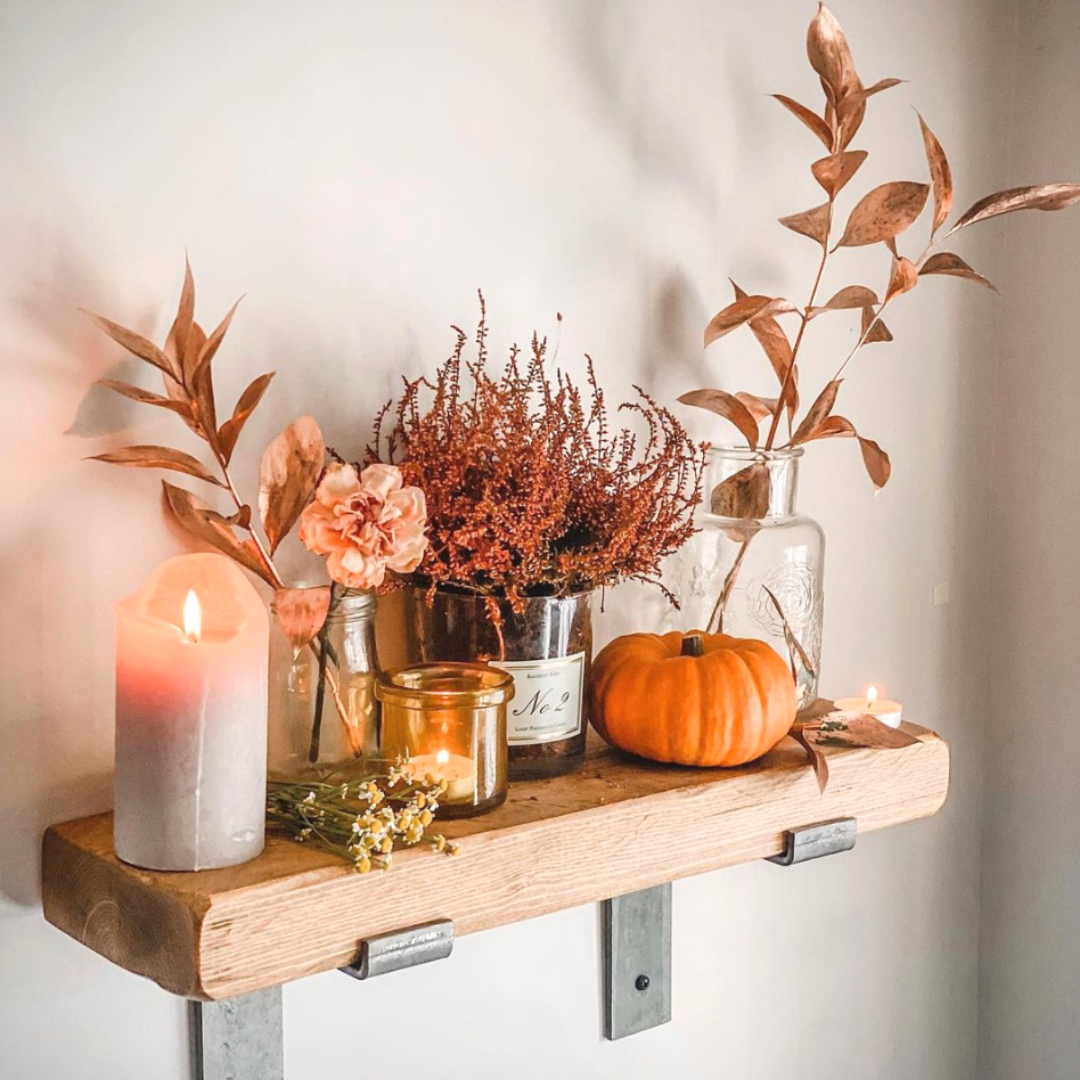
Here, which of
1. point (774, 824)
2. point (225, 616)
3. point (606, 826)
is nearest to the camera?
point (225, 616)

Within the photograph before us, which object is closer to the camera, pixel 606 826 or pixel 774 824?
pixel 606 826

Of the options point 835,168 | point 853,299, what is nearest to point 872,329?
point 853,299

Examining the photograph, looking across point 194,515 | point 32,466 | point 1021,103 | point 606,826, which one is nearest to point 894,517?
point 1021,103

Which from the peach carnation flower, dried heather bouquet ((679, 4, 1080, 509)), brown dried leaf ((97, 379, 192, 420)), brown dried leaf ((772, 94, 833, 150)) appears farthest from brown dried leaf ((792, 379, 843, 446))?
brown dried leaf ((97, 379, 192, 420))

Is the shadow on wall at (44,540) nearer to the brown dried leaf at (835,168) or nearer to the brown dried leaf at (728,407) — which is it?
the brown dried leaf at (728,407)

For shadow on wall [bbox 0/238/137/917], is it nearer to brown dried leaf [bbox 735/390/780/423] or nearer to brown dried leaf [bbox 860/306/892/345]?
brown dried leaf [bbox 735/390/780/423]

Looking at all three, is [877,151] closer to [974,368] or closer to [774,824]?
[974,368]

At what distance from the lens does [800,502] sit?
125cm

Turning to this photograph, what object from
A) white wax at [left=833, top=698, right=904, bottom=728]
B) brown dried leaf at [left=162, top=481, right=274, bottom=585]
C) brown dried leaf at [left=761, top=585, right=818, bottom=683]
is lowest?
white wax at [left=833, top=698, right=904, bottom=728]

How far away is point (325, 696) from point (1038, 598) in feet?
2.96

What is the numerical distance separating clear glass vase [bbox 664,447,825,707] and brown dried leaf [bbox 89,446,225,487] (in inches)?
Answer: 17.9

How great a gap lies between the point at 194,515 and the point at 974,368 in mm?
930

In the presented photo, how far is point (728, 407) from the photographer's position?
1.10 meters

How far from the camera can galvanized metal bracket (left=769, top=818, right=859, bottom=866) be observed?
98 cm
